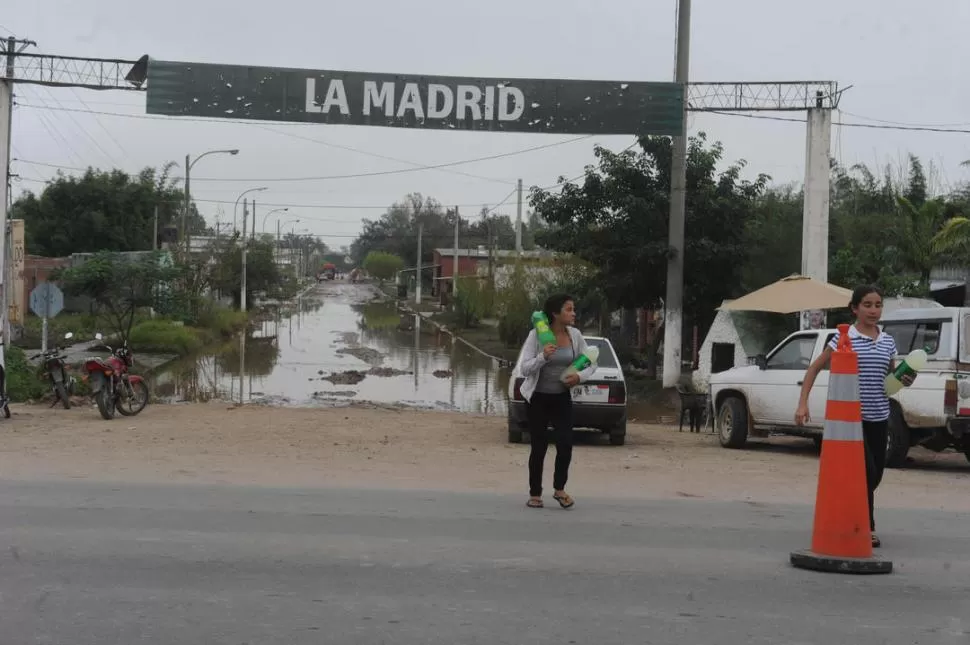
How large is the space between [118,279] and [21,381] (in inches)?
233

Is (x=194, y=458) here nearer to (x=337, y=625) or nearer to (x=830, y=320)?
(x=337, y=625)

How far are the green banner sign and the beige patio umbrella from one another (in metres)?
3.93

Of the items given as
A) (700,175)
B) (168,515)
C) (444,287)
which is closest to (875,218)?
(700,175)

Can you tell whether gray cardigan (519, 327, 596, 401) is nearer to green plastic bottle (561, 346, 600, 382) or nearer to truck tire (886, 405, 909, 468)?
green plastic bottle (561, 346, 600, 382)

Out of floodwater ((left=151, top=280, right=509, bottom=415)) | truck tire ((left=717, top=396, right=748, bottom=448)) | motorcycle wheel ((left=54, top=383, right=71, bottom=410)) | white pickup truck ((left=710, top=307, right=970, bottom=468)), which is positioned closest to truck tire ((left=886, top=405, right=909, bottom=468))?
white pickup truck ((left=710, top=307, right=970, bottom=468))

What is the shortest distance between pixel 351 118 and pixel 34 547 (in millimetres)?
13482

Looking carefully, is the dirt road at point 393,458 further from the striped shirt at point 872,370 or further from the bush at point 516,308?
the bush at point 516,308

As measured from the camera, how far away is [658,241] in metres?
24.8

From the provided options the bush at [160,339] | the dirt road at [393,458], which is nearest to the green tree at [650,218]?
the dirt road at [393,458]

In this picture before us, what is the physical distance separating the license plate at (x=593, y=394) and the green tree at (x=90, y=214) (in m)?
49.0

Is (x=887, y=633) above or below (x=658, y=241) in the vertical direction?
below

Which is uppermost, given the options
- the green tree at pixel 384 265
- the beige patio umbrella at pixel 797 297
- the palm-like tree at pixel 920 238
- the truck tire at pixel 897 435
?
the green tree at pixel 384 265

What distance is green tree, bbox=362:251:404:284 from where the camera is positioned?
14575 cm

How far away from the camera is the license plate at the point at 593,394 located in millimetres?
14305
